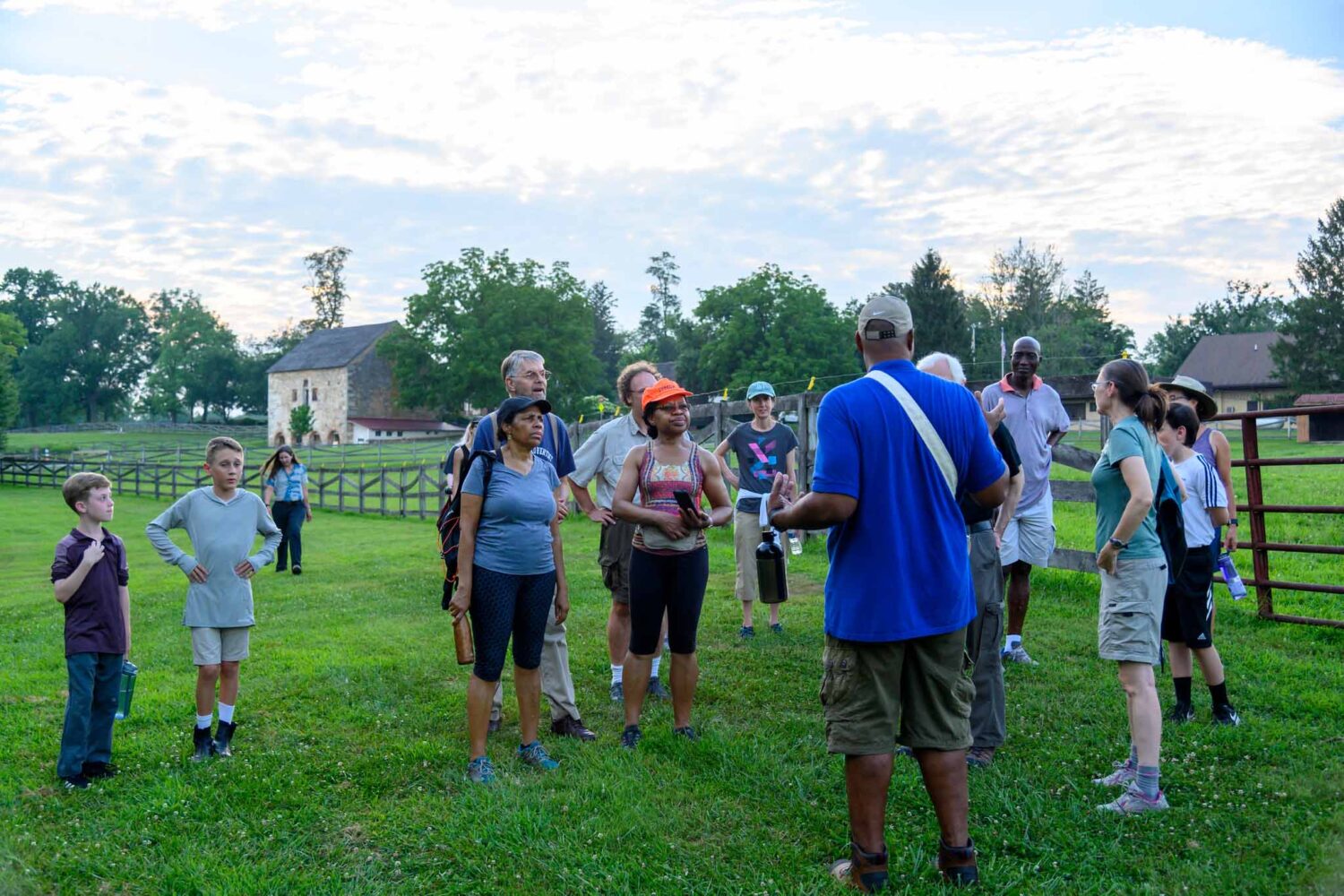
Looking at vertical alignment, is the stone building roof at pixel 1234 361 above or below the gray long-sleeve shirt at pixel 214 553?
above

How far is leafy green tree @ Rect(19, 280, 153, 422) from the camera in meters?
92.7

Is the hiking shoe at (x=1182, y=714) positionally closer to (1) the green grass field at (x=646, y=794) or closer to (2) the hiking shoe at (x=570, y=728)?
(1) the green grass field at (x=646, y=794)

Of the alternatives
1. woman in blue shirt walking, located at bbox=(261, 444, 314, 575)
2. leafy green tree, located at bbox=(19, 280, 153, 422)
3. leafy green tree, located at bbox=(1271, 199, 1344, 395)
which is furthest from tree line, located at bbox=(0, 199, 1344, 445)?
woman in blue shirt walking, located at bbox=(261, 444, 314, 575)

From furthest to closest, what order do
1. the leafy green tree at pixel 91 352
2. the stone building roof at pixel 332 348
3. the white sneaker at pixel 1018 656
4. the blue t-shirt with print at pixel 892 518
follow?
the leafy green tree at pixel 91 352, the stone building roof at pixel 332 348, the white sneaker at pixel 1018 656, the blue t-shirt with print at pixel 892 518

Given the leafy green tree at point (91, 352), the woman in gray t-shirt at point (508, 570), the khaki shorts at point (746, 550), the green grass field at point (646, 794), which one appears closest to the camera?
the green grass field at point (646, 794)

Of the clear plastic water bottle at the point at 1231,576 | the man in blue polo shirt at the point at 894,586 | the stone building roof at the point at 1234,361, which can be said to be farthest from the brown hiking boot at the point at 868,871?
the stone building roof at the point at 1234,361

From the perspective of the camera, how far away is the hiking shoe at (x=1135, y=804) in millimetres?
4043

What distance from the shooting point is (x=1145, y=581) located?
13.9ft

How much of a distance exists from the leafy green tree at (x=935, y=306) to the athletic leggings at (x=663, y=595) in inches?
2079

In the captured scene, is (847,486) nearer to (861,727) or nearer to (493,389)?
(861,727)

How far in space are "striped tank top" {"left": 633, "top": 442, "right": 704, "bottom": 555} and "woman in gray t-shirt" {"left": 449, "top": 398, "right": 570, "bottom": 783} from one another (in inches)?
21.1

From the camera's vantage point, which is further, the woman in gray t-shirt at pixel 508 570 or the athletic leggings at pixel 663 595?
the athletic leggings at pixel 663 595

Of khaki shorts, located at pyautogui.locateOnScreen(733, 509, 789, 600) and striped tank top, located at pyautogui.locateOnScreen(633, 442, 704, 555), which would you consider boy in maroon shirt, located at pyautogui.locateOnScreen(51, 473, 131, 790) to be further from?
khaki shorts, located at pyautogui.locateOnScreen(733, 509, 789, 600)

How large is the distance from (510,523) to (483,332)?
5645cm
